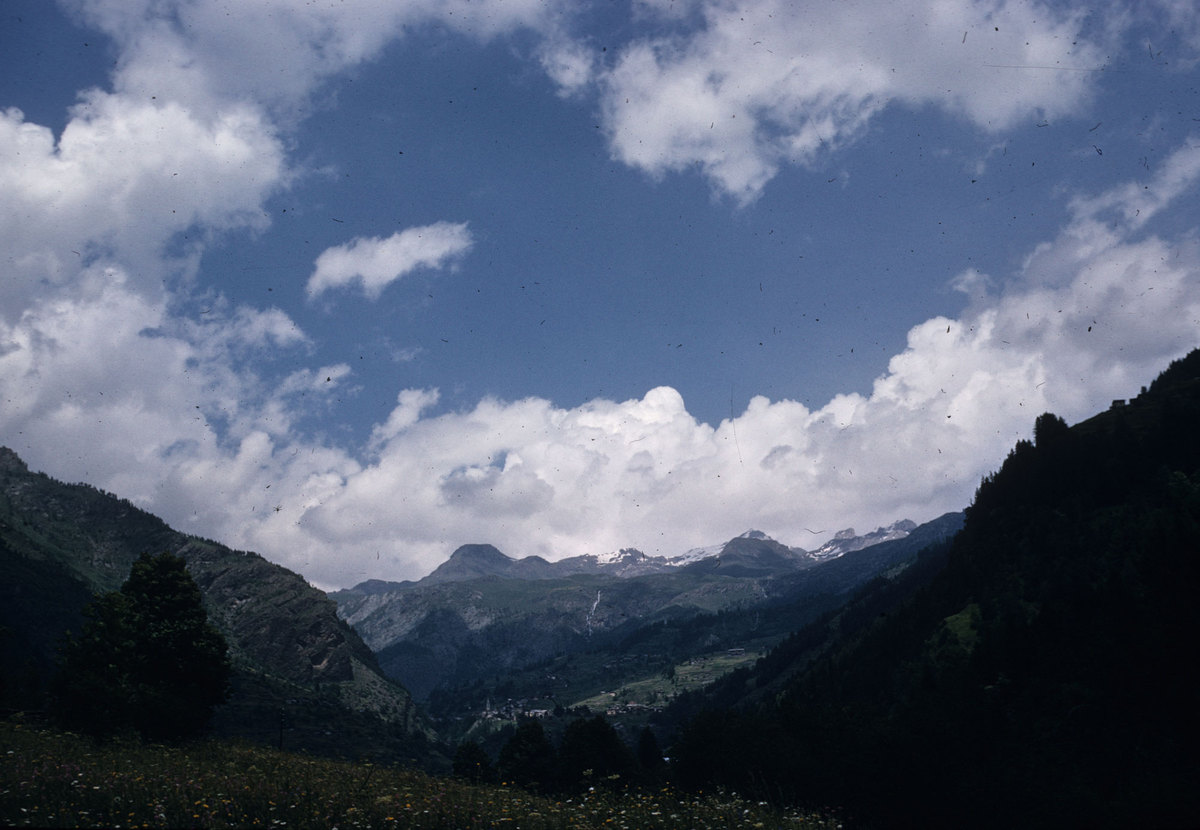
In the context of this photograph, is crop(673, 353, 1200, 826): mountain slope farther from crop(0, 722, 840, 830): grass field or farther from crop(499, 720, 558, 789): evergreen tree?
crop(499, 720, 558, 789): evergreen tree

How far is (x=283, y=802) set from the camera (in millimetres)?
13266

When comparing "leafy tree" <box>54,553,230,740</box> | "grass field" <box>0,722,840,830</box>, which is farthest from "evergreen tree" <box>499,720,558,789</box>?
"grass field" <box>0,722,840,830</box>

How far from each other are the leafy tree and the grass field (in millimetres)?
10330

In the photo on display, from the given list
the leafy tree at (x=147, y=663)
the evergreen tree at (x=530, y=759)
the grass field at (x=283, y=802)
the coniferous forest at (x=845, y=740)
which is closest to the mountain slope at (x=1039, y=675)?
the coniferous forest at (x=845, y=740)

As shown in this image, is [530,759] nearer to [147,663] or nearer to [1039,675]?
[1039,675]

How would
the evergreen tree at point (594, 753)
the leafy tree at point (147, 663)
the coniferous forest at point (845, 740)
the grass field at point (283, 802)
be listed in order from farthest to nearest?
the evergreen tree at point (594, 753) → the leafy tree at point (147, 663) → the coniferous forest at point (845, 740) → the grass field at point (283, 802)

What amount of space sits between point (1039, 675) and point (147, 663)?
78076 mm

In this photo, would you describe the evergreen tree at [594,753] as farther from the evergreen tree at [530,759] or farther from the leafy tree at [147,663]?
the leafy tree at [147,663]

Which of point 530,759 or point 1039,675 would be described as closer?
point 1039,675

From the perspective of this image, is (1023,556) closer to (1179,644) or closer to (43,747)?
(1179,644)

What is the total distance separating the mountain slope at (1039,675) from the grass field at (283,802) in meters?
4.48

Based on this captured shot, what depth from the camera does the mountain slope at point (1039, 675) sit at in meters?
20.5

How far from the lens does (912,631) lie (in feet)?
547

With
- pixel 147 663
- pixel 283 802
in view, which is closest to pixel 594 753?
pixel 147 663
